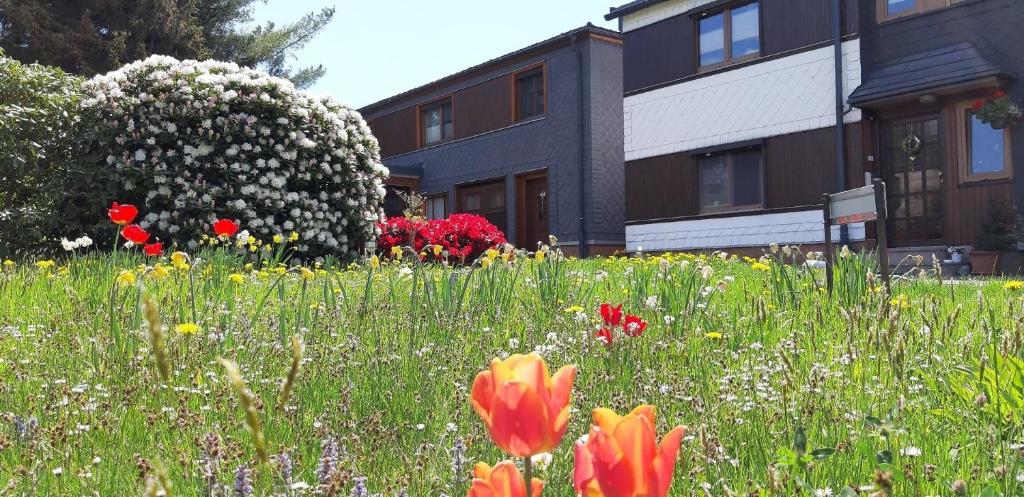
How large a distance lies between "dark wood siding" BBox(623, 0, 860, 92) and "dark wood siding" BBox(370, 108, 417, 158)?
30.0ft

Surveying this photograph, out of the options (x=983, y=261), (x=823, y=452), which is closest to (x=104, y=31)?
(x=983, y=261)

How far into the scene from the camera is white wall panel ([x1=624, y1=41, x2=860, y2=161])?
14.8 meters

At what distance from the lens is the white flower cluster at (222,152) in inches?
381

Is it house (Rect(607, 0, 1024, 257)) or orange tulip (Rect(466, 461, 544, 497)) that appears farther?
house (Rect(607, 0, 1024, 257))

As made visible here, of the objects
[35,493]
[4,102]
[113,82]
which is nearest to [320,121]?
[113,82]

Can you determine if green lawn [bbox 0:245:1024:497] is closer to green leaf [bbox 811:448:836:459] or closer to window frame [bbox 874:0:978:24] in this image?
green leaf [bbox 811:448:836:459]

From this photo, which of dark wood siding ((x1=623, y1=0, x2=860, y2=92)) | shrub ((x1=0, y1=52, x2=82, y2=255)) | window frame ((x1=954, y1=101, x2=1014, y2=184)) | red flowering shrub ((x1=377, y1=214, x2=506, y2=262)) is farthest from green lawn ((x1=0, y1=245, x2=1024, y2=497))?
dark wood siding ((x1=623, y1=0, x2=860, y2=92))

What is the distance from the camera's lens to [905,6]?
14312 millimetres

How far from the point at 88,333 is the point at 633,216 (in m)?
15.3

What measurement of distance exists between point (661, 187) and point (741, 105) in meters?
2.65

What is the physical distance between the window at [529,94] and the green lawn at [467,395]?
55.3 feet

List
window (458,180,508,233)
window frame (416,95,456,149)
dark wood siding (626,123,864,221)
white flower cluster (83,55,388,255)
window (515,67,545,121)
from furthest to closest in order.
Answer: window frame (416,95,456,149) < window (458,180,508,233) < window (515,67,545,121) < dark wood siding (626,123,864,221) < white flower cluster (83,55,388,255)

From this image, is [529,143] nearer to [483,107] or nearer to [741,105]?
[483,107]

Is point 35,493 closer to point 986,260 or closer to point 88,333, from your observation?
point 88,333
